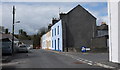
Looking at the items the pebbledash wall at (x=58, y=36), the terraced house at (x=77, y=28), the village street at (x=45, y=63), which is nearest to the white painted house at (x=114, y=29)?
the village street at (x=45, y=63)

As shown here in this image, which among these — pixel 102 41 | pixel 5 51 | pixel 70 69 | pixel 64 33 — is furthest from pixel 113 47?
pixel 64 33

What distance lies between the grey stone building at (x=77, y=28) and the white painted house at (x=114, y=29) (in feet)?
96.4

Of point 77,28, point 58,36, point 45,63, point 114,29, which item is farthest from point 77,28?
point 114,29

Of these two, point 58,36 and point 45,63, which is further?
point 58,36

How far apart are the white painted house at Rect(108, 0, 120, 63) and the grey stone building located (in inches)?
1156

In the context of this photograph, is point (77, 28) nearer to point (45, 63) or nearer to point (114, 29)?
point (45, 63)

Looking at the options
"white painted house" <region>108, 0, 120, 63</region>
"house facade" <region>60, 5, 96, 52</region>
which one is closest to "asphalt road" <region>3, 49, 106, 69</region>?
"white painted house" <region>108, 0, 120, 63</region>

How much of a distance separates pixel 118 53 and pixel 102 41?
91.4 ft

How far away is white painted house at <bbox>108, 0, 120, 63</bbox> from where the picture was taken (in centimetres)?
1734

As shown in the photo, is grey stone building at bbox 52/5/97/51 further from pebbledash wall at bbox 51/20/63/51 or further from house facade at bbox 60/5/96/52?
pebbledash wall at bbox 51/20/63/51

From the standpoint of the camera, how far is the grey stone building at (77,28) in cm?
4819

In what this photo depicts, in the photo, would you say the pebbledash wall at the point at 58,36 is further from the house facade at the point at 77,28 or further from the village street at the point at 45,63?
the village street at the point at 45,63

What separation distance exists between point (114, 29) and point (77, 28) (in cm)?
3103

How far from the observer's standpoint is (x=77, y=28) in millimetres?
48906
